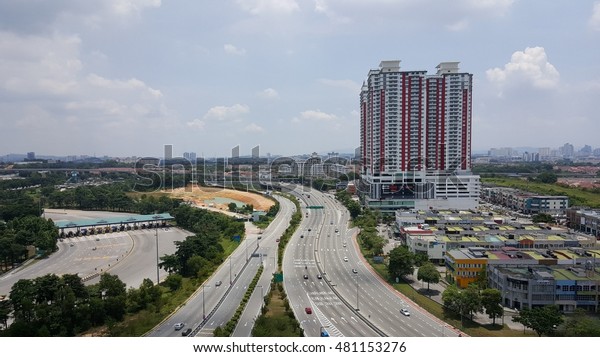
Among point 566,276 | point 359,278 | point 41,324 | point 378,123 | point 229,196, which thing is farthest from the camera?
point 229,196

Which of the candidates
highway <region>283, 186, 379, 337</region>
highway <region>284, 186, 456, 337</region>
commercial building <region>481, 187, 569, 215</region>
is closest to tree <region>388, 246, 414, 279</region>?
highway <region>284, 186, 456, 337</region>

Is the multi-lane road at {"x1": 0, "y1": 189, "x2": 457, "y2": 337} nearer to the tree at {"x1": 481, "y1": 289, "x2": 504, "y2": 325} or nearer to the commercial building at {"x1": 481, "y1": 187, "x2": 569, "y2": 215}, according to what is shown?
the tree at {"x1": 481, "y1": 289, "x2": 504, "y2": 325}

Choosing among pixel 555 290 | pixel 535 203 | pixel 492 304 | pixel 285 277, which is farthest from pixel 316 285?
pixel 535 203

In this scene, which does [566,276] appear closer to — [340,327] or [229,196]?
[340,327]

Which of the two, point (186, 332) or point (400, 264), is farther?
point (400, 264)

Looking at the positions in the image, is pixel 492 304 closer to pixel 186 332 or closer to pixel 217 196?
pixel 186 332

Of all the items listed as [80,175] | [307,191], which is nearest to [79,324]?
[307,191]
